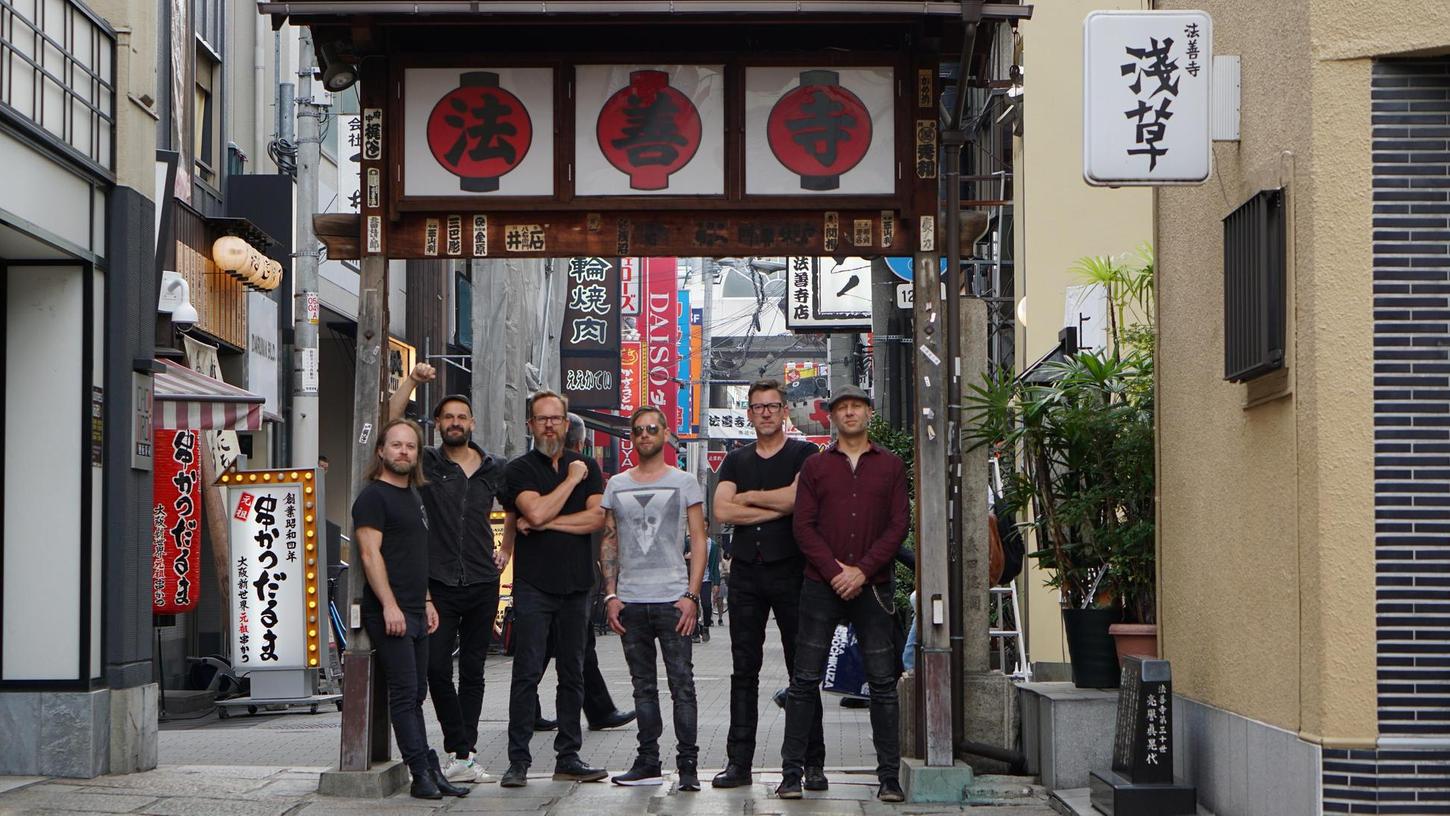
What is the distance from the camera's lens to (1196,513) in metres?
9.27

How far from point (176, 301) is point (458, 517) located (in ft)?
24.2

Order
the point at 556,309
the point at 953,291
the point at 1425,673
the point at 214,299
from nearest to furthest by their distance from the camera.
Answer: the point at 1425,673, the point at 953,291, the point at 214,299, the point at 556,309

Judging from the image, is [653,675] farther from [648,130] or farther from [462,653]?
[648,130]

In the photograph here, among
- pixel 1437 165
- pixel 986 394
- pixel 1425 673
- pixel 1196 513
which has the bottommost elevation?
pixel 1425 673

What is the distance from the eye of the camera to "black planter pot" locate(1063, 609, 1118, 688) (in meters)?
10.3

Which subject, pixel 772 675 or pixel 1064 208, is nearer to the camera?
pixel 1064 208

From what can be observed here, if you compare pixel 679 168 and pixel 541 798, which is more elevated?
pixel 679 168

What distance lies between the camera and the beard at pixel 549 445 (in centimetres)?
1036

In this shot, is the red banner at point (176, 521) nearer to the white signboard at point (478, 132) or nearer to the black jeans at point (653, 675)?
the white signboard at point (478, 132)

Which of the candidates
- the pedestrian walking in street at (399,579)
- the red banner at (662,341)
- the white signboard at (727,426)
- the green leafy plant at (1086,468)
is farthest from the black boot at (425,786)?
the white signboard at (727,426)

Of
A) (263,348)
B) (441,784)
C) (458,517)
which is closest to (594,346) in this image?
(263,348)

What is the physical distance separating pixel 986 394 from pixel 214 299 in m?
11.2

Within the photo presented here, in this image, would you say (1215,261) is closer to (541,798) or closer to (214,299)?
(541,798)

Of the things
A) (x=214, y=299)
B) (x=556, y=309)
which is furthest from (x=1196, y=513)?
(x=556, y=309)
